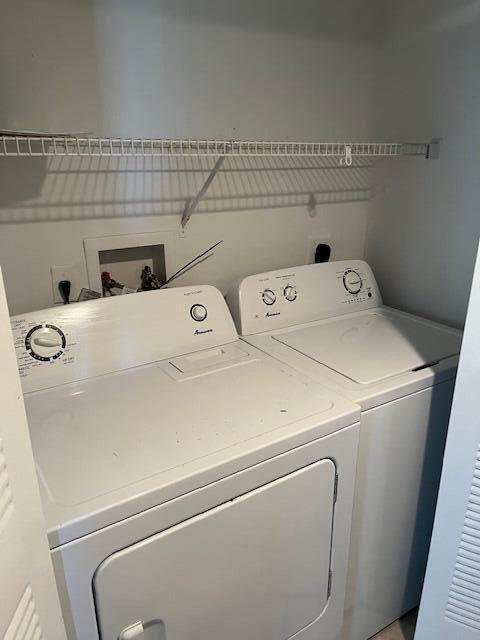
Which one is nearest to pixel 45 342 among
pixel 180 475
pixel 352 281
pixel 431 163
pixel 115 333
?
pixel 115 333

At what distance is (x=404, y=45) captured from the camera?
1764 millimetres

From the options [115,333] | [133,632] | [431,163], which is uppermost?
[431,163]

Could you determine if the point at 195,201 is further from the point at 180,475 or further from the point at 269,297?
the point at 180,475

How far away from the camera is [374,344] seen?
153 centimetres

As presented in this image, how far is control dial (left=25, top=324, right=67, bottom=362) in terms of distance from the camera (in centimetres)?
123

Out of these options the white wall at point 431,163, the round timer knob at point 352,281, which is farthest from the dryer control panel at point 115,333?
the white wall at point 431,163

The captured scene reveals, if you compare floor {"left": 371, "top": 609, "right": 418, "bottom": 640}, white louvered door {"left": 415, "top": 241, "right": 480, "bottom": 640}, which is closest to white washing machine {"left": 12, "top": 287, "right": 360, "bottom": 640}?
white louvered door {"left": 415, "top": 241, "right": 480, "bottom": 640}

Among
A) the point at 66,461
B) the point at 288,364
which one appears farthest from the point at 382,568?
the point at 66,461

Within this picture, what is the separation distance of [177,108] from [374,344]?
0.99 meters

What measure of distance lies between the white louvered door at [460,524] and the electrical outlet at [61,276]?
3.66 ft

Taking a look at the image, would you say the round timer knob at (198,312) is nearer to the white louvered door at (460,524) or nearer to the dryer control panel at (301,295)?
the dryer control panel at (301,295)

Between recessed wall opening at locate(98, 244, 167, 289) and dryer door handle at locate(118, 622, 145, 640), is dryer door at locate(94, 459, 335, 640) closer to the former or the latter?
dryer door handle at locate(118, 622, 145, 640)

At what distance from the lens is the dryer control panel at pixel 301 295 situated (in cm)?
160

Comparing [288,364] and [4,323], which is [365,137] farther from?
[4,323]
